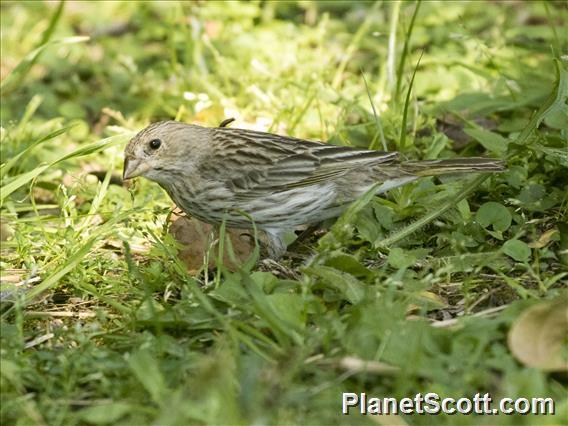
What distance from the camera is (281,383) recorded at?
3.57 m

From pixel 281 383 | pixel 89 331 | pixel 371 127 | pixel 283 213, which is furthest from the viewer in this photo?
pixel 371 127

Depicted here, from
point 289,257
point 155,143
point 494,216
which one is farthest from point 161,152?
point 494,216

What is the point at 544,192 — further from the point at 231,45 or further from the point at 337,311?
the point at 231,45

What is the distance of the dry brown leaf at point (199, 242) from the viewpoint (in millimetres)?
5199

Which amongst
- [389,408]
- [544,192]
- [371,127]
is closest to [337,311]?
[389,408]

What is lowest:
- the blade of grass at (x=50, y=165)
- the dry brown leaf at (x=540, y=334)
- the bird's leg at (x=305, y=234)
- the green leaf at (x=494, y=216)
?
the bird's leg at (x=305, y=234)

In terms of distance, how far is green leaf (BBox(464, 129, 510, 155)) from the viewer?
5.94 meters

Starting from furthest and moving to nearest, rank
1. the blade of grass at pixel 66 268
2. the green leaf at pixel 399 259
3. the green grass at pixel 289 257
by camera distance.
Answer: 1. the green leaf at pixel 399 259
2. the blade of grass at pixel 66 268
3. the green grass at pixel 289 257

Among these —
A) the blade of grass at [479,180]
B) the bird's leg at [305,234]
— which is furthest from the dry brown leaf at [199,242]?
the blade of grass at [479,180]

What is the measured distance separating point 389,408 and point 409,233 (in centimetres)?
167

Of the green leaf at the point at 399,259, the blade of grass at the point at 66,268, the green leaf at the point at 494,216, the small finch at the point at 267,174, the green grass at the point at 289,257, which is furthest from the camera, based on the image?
the small finch at the point at 267,174

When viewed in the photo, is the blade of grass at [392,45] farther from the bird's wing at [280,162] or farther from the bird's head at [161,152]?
the bird's head at [161,152]

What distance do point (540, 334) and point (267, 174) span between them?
219cm

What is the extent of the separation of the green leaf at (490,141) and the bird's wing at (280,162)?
0.77m
